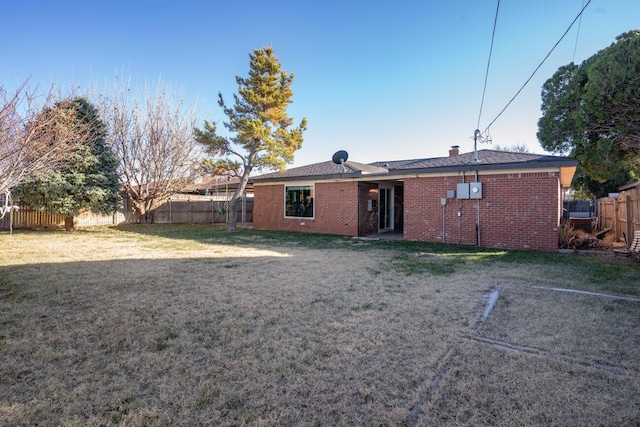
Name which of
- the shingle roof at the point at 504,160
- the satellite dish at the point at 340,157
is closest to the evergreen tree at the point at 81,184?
the satellite dish at the point at 340,157

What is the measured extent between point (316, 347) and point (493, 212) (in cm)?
882

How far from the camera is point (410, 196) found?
11539 millimetres

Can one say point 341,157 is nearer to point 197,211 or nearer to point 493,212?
point 493,212

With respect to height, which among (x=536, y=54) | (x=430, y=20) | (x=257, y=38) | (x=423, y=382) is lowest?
(x=423, y=382)

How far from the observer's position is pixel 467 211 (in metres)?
10.5

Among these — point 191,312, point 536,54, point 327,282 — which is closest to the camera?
point 191,312

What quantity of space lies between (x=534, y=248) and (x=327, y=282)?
23.6ft

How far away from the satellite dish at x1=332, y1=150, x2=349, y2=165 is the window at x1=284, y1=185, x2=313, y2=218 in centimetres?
163

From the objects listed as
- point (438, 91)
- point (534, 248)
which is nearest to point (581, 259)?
point (534, 248)

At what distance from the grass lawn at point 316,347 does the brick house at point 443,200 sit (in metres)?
3.40

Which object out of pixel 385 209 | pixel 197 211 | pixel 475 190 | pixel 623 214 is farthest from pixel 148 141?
pixel 623 214

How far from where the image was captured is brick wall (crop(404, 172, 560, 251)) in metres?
9.30

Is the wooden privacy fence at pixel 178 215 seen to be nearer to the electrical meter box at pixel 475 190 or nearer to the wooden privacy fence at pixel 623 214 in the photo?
the electrical meter box at pixel 475 190

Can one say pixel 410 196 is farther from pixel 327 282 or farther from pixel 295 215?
pixel 327 282
